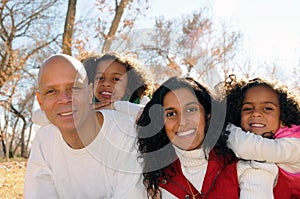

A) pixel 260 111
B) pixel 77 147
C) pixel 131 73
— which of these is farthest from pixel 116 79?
pixel 260 111

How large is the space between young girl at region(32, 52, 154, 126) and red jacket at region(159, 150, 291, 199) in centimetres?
104

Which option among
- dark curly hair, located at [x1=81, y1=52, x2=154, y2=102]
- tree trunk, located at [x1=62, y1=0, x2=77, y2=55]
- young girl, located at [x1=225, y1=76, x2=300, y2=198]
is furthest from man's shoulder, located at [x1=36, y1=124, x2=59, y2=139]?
tree trunk, located at [x1=62, y1=0, x2=77, y2=55]

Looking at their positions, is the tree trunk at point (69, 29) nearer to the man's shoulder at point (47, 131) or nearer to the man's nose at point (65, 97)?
the man's shoulder at point (47, 131)

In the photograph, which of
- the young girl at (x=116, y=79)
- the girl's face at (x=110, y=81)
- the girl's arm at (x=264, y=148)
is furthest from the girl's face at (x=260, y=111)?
the girl's face at (x=110, y=81)

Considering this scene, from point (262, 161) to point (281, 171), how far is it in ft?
0.69

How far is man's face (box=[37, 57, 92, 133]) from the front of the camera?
2.70 meters

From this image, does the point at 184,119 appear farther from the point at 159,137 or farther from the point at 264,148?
the point at 264,148

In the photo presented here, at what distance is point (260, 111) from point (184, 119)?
2.00 ft

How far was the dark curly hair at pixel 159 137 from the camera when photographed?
9.46 feet

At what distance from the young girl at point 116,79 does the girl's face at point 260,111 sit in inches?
45.2

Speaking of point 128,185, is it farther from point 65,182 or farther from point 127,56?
point 127,56

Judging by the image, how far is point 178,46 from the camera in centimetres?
723

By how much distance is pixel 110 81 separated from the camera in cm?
391

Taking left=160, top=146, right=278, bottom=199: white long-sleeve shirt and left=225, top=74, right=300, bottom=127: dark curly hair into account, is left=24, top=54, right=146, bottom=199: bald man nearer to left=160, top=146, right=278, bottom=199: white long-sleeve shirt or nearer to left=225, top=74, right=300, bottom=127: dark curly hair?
left=160, top=146, right=278, bottom=199: white long-sleeve shirt
